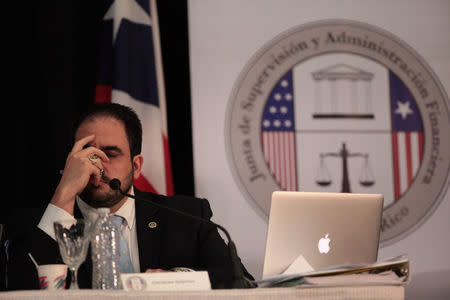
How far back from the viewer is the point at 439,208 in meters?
3.88

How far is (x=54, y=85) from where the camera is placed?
3.46 m

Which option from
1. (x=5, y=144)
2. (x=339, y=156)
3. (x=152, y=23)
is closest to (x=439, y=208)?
(x=339, y=156)

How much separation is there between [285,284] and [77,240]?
0.55 meters

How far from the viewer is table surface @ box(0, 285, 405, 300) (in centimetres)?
146

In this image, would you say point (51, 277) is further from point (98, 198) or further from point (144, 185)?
point (144, 185)

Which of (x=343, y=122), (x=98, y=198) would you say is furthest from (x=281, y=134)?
(x=98, y=198)

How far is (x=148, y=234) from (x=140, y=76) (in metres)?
1.10

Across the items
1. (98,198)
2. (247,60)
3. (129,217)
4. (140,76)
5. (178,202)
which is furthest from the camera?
(247,60)

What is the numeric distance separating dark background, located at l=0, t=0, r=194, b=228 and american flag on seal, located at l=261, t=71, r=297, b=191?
1.61 ft

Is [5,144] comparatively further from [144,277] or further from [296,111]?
[144,277]

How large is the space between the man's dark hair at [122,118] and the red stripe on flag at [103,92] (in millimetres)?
617

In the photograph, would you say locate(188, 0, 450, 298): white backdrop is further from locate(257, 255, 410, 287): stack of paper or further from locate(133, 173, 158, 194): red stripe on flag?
locate(257, 255, 410, 287): stack of paper

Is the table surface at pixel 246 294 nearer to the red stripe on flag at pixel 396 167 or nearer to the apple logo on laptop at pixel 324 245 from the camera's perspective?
the apple logo on laptop at pixel 324 245

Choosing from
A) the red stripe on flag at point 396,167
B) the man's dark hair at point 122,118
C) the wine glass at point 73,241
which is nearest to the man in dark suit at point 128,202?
the man's dark hair at point 122,118
